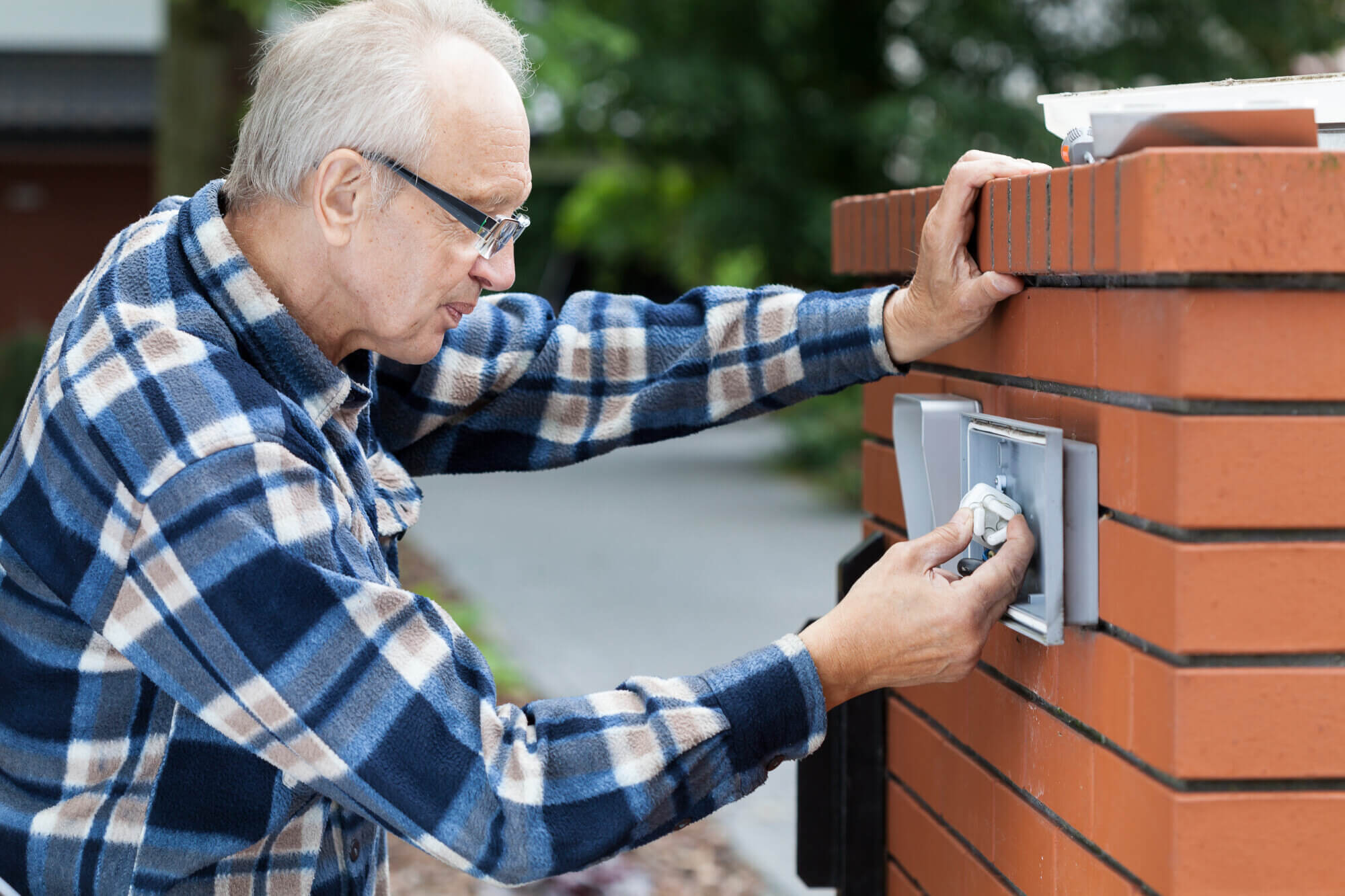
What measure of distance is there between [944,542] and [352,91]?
84 centimetres

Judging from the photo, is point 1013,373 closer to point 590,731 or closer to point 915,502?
point 915,502

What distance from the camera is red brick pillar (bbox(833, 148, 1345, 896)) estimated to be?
1.20m

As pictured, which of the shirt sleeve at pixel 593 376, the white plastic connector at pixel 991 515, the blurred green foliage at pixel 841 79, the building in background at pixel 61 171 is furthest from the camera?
the building in background at pixel 61 171

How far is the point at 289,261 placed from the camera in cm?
171

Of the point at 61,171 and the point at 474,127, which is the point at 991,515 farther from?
the point at 61,171

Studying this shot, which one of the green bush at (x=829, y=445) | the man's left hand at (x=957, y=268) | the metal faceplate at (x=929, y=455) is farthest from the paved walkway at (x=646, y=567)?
the man's left hand at (x=957, y=268)

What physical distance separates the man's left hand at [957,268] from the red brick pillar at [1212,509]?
0.18 metres

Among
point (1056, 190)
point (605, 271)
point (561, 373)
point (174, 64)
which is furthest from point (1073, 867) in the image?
point (605, 271)

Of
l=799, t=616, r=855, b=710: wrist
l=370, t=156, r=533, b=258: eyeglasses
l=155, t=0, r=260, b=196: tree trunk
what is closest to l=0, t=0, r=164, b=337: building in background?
l=155, t=0, r=260, b=196: tree trunk

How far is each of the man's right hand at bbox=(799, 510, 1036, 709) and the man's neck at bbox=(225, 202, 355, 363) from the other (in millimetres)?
710

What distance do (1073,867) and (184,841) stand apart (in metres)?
0.97

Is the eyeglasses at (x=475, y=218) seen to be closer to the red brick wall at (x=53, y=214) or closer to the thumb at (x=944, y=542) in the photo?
the thumb at (x=944, y=542)

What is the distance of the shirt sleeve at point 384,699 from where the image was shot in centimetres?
142

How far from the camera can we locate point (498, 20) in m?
1.79
